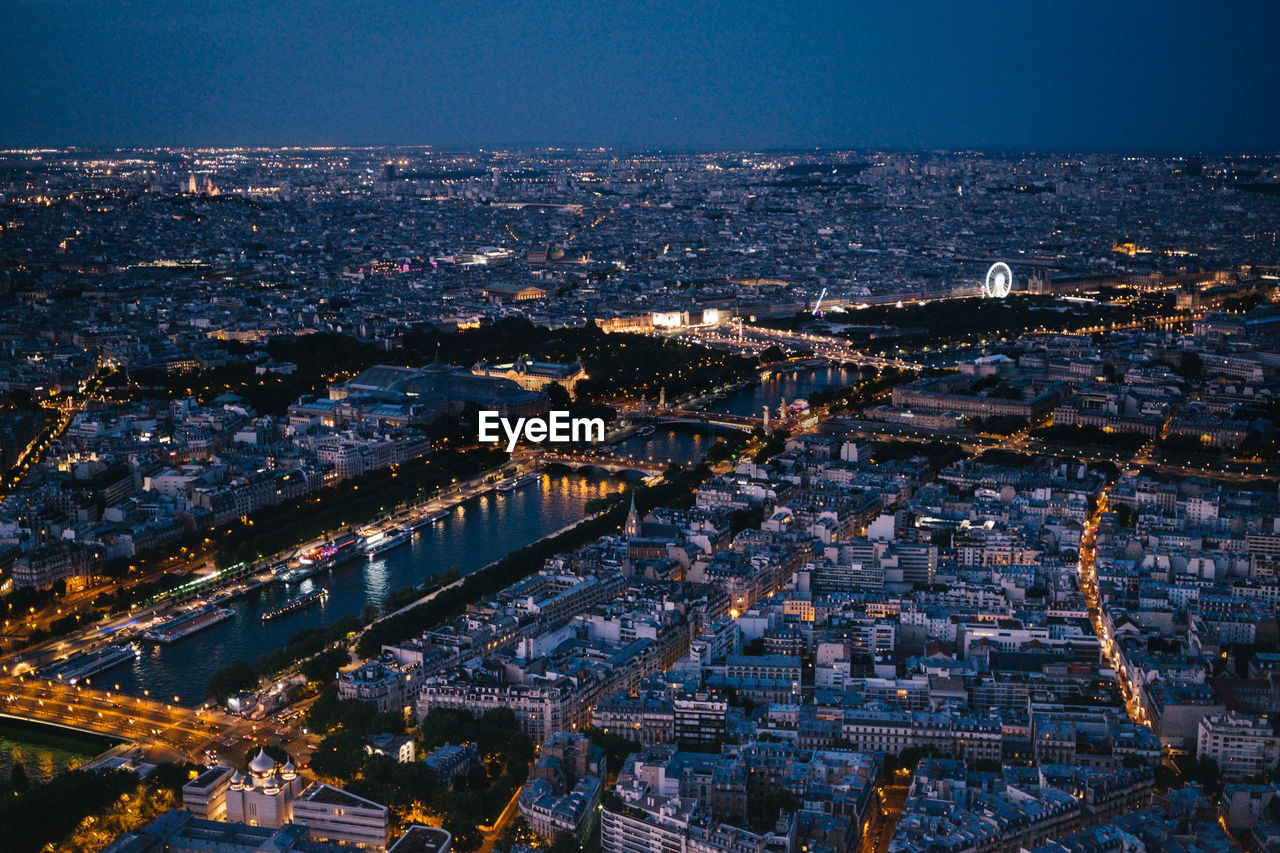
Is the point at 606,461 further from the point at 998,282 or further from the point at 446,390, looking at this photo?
the point at 998,282

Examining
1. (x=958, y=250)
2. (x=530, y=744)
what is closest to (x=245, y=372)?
(x=530, y=744)

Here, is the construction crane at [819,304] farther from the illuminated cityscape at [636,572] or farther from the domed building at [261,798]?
the domed building at [261,798]

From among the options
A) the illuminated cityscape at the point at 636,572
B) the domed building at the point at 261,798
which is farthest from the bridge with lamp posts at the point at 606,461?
the domed building at the point at 261,798

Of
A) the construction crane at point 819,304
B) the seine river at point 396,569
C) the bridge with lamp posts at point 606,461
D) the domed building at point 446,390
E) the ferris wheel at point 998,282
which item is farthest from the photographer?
the ferris wheel at point 998,282

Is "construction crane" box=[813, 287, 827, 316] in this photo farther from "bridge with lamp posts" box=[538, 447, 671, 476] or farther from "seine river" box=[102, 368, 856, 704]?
"bridge with lamp posts" box=[538, 447, 671, 476]

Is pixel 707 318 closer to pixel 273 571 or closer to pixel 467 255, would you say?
pixel 467 255

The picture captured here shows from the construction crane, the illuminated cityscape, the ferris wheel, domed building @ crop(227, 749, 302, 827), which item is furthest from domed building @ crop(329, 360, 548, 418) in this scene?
the ferris wheel

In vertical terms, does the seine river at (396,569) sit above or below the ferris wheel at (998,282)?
below
